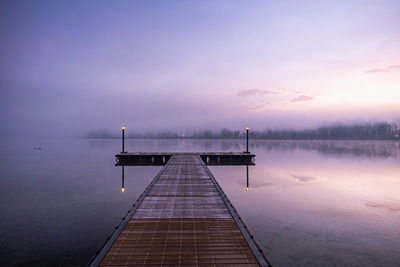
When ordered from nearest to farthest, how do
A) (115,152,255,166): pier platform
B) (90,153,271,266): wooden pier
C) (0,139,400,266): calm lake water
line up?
(90,153,271,266): wooden pier → (0,139,400,266): calm lake water → (115,152,255,166): pier platform

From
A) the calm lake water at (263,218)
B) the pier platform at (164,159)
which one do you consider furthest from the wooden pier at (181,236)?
the pier platform at (164,159)

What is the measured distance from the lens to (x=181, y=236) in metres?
7.48

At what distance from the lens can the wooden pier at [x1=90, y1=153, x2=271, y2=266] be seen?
6.16 m

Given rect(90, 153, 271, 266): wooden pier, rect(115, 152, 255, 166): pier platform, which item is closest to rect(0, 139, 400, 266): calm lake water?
rect(90, 153, 271, 266): wooden pier

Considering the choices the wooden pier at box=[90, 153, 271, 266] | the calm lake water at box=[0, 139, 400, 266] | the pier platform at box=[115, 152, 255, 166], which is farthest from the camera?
the pier platform at box=[115, 152, 255, 166]

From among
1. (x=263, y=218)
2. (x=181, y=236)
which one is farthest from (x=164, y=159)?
(x=181, y=236)

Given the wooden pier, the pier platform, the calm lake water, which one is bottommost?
the calm lake water

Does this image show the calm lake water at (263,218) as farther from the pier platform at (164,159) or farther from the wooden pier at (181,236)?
the pier platform at (164,159)

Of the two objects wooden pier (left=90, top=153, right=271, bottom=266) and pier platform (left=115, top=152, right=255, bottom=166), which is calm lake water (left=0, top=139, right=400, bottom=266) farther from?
pier platform (left=115, top=152, right=255, bottom=166)

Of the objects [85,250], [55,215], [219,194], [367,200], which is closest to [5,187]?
[55,215]

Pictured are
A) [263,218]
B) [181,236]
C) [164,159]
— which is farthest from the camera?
[164,159]

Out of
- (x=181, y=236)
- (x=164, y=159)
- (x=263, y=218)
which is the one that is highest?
(x=181, y=236)

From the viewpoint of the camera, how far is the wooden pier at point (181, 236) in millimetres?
6164

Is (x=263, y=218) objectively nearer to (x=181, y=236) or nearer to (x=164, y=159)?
(x=181, y=236)
